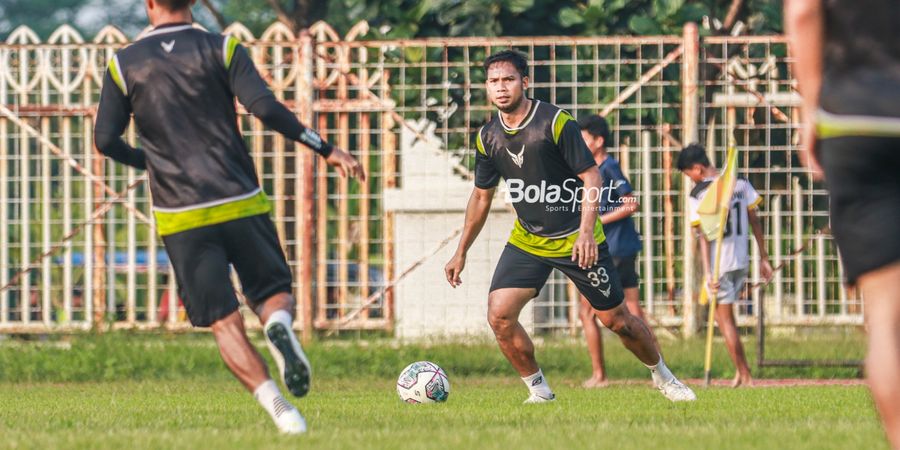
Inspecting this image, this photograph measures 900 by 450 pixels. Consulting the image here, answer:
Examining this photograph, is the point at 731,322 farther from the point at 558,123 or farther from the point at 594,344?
the point at 558,123

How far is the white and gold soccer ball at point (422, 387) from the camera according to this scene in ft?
32.9

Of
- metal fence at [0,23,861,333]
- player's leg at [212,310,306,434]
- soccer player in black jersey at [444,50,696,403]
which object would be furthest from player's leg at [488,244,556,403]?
metal fence at [0,23,861,333]

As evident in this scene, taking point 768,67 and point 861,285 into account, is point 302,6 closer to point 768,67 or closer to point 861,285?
point 768,67

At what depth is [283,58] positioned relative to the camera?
1584 cm

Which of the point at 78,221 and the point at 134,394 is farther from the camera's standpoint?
the point at 78,221

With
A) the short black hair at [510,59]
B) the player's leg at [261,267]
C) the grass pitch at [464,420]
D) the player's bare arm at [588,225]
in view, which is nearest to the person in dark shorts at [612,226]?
the grass pitch at [464,420]

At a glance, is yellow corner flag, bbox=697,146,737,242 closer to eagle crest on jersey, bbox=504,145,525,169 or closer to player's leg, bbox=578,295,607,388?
player's leg, bbox=578,295,607,388

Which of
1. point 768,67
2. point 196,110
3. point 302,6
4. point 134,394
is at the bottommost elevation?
point 134,394

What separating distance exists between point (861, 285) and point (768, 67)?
11106mm

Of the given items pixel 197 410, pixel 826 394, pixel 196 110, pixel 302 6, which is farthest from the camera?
pixel 302 6

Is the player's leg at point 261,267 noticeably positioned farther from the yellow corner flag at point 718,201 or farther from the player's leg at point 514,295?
the yellow corner flag at point 718,201

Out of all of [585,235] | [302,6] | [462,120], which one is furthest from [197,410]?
[302,6]

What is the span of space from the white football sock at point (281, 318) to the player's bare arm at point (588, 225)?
292 cm

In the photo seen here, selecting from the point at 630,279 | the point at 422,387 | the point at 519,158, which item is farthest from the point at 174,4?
the point at 630,279
